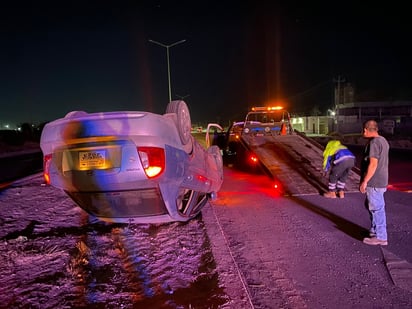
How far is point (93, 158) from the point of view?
3.60 m

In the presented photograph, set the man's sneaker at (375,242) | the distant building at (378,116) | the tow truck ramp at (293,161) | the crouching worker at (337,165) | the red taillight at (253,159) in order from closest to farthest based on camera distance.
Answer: the man's sneaker at (375,242), the crouching worker at (337,165), the tow truck ramp at (293,161), the red taillight at (253,159), the distant building at (378,116)

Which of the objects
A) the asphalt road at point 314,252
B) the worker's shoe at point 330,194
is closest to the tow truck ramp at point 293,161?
the worker's shoe at point 330,194

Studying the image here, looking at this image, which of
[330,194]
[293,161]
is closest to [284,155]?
[293,161]

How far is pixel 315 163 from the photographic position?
9523 millimetres

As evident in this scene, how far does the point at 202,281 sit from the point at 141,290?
64cm

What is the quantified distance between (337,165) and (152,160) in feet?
16.1

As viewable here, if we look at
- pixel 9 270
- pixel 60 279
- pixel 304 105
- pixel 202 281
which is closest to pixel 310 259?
pixel 202 281

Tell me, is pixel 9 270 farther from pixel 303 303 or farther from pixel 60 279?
pixel 303 303

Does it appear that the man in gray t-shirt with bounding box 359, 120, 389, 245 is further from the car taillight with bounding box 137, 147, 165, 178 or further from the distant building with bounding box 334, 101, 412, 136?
the distant building with bounding box 334, 101, 412, 136

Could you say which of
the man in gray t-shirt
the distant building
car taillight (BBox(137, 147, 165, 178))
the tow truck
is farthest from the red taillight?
the distant building

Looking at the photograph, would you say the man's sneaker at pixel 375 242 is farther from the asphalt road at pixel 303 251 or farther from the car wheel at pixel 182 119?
the car wheel at pixel 182 119

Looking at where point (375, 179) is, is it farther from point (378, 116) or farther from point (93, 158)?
point (378, 116)

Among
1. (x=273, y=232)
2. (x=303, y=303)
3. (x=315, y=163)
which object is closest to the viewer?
(x=303, y=303)

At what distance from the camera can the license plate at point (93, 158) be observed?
3.58m
